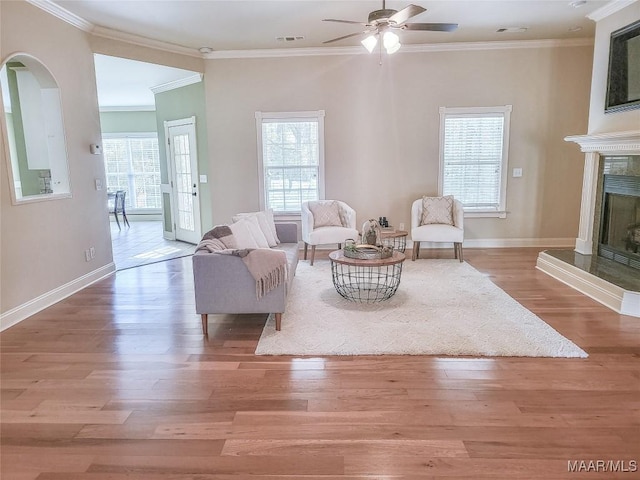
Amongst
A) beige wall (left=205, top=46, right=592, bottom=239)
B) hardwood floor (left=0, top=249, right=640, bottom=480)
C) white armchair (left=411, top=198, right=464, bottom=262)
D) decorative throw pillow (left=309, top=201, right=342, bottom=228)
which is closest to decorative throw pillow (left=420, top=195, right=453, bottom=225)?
white armchair (left=411, top=198, right=464, bottom=262)

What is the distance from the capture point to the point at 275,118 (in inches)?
243

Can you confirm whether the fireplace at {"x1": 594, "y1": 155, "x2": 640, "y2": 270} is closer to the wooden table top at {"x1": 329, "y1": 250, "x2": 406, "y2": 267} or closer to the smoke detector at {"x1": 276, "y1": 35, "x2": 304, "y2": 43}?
the wooden table top at {"x1": 329, "y1": 250, "x2": 406, "y2": 267}

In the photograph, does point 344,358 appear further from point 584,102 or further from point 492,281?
point 584,102

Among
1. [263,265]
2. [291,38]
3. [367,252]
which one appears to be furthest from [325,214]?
[263,265]

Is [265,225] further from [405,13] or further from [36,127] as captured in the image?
[36,127]

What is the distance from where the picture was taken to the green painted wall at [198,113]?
20.7 ft

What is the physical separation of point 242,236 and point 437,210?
124 inches

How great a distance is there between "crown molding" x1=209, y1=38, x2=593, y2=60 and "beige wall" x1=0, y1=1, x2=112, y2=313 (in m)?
2.00

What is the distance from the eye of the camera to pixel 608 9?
4461mm

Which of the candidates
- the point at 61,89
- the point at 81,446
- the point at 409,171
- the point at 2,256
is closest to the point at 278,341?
the point at 81,446

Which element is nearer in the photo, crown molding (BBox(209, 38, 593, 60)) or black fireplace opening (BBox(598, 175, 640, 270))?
black fireplace opening (BBox(598, 175, 640, 270))

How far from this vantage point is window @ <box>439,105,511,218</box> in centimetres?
603

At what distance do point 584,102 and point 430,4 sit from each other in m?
3.16

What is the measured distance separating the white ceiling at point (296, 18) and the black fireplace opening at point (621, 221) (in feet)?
6.49
